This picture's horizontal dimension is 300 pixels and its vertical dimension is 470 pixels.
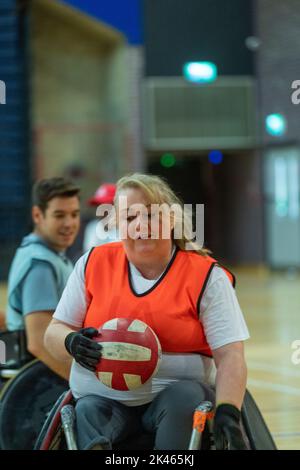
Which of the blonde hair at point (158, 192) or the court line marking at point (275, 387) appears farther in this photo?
the court line marking at point (275, 387)

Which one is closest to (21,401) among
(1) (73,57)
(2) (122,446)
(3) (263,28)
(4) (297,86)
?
(2) (122,446)

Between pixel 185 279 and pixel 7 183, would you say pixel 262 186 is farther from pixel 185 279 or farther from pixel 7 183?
pixel 185 279

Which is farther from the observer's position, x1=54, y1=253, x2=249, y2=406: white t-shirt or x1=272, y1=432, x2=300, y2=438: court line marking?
x1=272, y1=432, x2=300, y2=438: court line marking

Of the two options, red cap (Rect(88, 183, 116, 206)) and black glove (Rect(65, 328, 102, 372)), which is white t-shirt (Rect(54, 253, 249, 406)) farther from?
red cap (Rect(88, 183, 116, 206))

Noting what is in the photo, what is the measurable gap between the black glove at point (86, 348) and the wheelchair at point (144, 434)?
0.16 m

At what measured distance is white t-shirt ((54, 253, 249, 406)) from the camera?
2.56m

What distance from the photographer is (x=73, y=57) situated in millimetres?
16969

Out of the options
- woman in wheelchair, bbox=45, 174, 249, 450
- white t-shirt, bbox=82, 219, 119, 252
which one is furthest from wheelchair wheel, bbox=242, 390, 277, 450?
white t-shirt, bbox=82, 219, 119, 252

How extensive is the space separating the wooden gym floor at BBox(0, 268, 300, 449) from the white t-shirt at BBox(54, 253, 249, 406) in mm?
1559

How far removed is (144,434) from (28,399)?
3.17 ft

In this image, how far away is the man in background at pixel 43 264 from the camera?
3537mm

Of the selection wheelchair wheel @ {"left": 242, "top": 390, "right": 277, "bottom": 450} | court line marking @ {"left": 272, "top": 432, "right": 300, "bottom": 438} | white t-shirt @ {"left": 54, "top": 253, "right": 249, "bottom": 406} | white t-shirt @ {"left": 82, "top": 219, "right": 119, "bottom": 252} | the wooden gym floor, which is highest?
white t-shirt @ {"left": 82, "top": 219, "right": 119, "bottom": 252}

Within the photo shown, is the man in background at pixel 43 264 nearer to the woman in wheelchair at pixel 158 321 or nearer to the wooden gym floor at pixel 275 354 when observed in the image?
the woman in wheelchair at pixel 158 321

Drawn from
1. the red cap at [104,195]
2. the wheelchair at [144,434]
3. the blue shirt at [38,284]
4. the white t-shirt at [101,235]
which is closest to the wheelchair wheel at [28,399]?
the blue shirt at [38,284]
